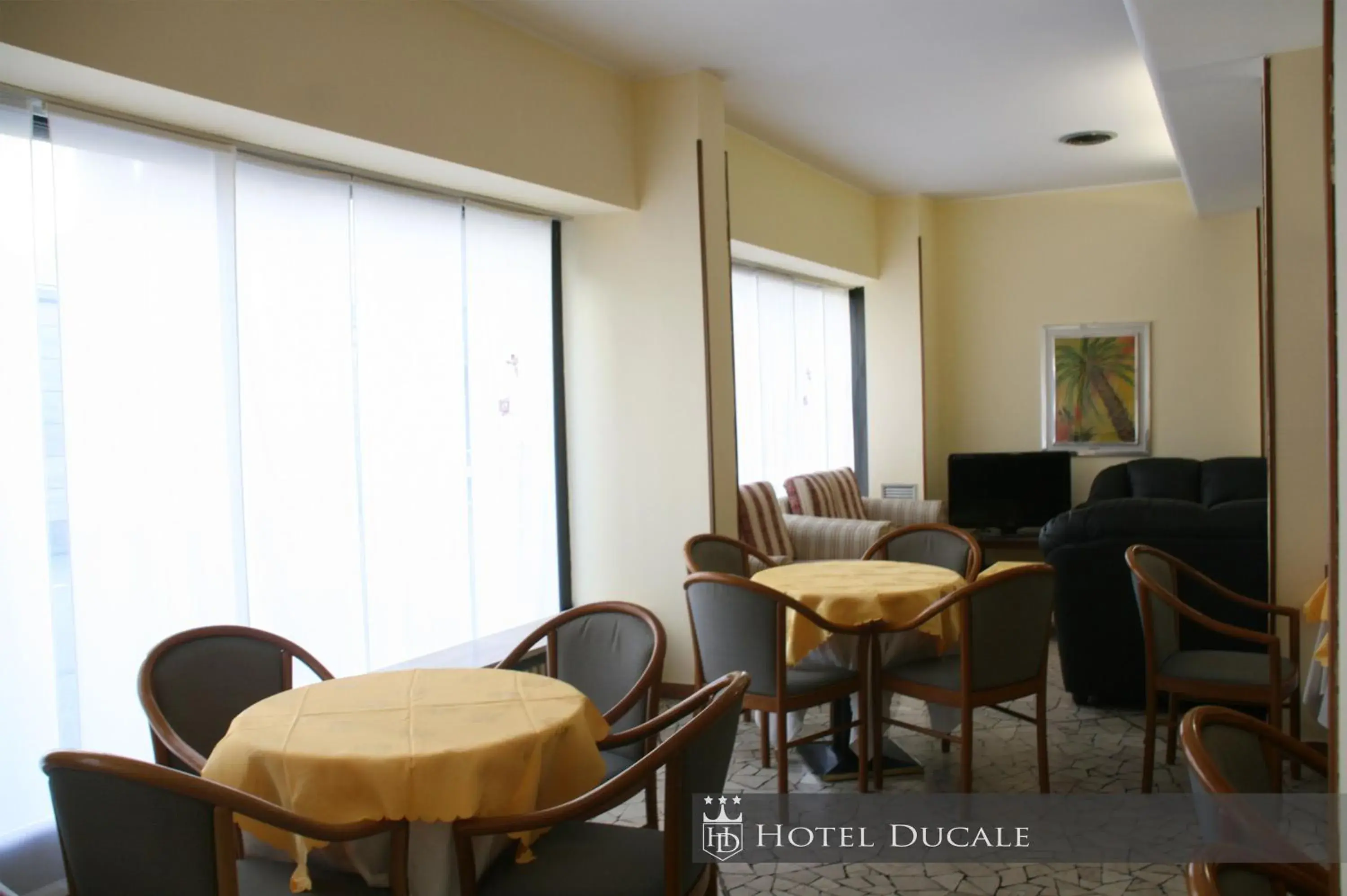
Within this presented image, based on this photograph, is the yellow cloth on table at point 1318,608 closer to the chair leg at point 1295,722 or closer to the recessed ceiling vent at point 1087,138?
the chair leg at point 1295,722

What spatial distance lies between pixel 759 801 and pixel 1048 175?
18.9 ft

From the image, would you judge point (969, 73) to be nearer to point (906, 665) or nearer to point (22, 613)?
point (906, 665)

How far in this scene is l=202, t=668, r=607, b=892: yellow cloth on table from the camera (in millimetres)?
2215

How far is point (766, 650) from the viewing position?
12.1 ft

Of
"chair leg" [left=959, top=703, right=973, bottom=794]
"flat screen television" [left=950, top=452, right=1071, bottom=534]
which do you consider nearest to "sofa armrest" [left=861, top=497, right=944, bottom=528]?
"flat screen television" [left=950, top=452, right=1071, bottom=534]

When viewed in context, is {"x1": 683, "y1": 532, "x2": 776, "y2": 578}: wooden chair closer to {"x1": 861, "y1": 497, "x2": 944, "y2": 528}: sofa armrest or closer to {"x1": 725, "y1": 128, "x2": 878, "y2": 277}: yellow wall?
{"x1": 725, "y1": 128, "x2": 878, "y2": 277}: yellow wall

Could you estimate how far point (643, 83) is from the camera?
5.27 m

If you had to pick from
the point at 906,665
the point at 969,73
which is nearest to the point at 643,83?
the point at 969,73

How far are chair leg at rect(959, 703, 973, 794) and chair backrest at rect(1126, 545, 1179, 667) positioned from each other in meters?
0.73

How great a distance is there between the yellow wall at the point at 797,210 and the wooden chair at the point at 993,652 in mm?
3088

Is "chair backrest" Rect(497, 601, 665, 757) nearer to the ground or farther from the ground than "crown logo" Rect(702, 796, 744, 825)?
farther from the ground

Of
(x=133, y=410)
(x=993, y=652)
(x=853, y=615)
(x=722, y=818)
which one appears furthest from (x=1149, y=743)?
(x=133, y=410)

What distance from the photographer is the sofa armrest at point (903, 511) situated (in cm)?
792

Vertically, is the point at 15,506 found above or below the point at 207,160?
below
